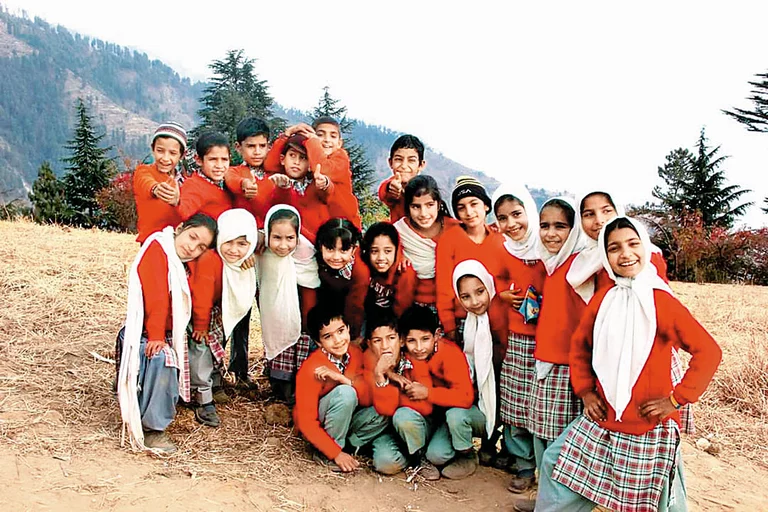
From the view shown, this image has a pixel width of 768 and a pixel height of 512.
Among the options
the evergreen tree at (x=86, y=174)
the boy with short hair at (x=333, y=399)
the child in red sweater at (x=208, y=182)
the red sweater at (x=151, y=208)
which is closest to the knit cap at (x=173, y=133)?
the child in red sweater at (x=208, y=182)

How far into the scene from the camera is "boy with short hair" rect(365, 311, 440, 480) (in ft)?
11.9

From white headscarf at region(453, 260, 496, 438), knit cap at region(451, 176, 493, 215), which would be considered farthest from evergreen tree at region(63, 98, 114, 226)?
white headscarf at region(453, 260, 496, 438)

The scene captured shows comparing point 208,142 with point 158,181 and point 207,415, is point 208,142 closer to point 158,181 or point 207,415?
point 158,181

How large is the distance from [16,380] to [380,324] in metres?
2.57

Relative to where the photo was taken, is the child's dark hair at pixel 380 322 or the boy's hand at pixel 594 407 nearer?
the boy's hand at pixel 594 407

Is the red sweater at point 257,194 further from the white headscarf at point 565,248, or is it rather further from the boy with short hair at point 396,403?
the white headscarf at point 565,248

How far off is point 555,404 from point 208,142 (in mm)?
2673

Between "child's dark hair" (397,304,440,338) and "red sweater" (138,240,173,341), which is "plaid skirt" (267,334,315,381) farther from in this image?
"red sweater" (138,240,173,341)

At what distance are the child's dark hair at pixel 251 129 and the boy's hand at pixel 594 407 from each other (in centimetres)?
277

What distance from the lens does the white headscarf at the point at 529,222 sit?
3605 millimetres

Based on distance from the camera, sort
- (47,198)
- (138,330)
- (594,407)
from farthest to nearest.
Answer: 1. (47,198)
2. (138,330)
3. (594,407)

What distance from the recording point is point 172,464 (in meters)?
3.43

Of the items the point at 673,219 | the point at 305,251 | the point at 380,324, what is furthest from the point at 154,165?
the point at 673,219

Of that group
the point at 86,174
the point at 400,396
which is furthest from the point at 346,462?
the point at 86,174
